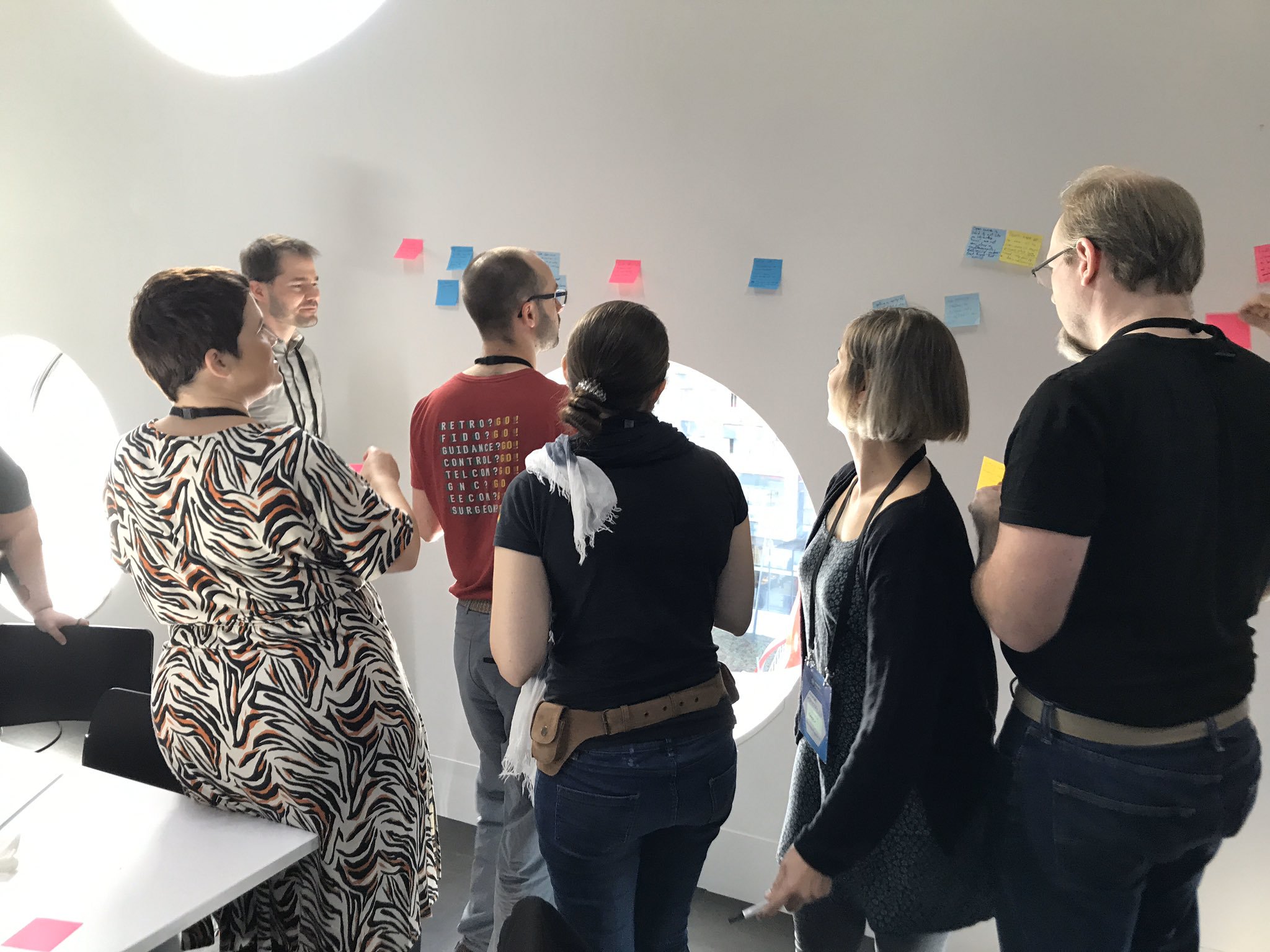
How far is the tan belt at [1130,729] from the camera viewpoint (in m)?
1.10

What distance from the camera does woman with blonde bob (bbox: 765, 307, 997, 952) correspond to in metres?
1.12

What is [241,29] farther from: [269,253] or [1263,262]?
[1263,262]

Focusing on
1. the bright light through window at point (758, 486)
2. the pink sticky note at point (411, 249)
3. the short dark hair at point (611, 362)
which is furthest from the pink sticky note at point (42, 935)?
the bright light through window at point (758, 486)

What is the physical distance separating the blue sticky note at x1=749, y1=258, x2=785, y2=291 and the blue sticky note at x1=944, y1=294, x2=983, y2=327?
0.42m

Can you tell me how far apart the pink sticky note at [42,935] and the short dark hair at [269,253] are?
77.6 inches

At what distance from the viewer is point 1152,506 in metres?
1.07

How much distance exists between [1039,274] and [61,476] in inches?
219

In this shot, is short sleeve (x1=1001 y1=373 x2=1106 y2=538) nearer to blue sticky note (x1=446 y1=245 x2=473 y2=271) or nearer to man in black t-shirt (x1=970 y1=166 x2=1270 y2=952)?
man in black t-shirt (x1=970 y1=166 x2=1270 y2=952)

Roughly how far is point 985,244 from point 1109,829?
136 cm

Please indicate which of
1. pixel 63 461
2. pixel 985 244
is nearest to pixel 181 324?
pixel 985 244

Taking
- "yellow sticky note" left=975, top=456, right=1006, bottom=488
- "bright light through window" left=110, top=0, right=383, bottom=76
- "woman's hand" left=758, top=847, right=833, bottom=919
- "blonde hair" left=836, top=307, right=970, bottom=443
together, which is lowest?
"woman's hand" left=758, top=847, right=833, bottom=919

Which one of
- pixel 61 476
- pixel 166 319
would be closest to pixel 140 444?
pixel 166 319

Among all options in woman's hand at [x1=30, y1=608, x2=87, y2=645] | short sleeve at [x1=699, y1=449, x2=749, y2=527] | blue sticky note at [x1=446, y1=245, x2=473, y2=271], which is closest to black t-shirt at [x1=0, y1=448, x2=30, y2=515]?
woman's hand at [x1=30, y1=608, x2=87, y2=645]

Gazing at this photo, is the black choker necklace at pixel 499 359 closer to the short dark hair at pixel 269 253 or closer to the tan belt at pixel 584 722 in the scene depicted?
the tan belt at pixel 584 722
